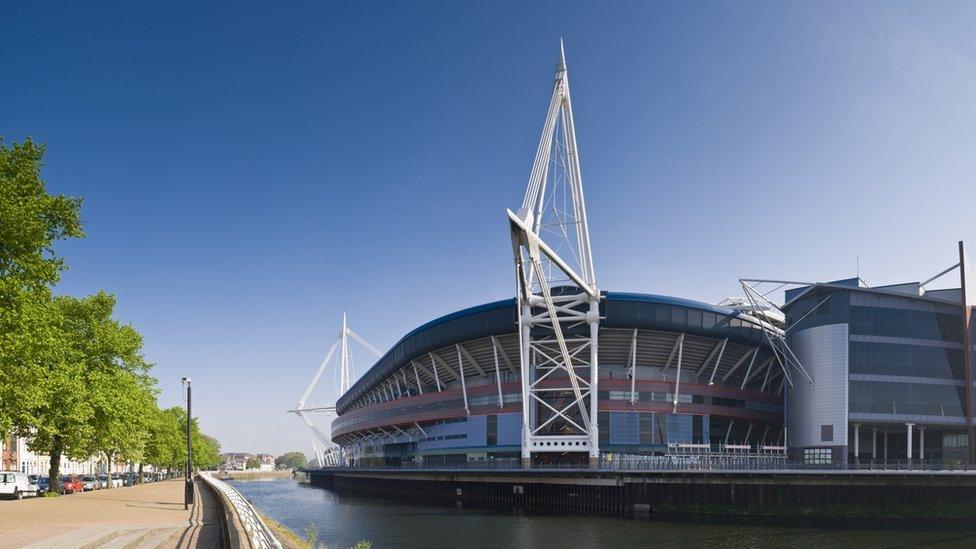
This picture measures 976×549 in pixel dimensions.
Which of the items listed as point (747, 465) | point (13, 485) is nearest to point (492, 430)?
point (747, 465)

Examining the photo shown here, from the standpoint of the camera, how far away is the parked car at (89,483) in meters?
58.9

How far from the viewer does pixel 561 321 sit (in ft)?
245

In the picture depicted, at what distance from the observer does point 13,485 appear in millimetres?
44156

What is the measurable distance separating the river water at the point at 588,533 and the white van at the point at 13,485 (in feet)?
54.5

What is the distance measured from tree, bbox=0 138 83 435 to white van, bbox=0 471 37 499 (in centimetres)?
1757

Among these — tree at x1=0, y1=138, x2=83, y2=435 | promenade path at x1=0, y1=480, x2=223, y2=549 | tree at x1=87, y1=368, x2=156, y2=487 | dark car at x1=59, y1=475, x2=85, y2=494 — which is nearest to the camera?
promenade path at x1=0, y1=480, x2=223, y2=549

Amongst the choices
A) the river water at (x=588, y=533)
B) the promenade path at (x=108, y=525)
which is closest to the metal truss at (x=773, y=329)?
the river water at (x=588, y=533)

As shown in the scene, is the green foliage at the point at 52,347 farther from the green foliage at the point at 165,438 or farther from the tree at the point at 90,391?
the green foliage at the point at 165,438

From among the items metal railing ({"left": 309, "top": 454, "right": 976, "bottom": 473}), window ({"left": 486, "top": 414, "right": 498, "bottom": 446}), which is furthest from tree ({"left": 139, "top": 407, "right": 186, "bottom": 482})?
metal railing ({"left": 309, "top": 454, "right": 976, "bottom": 473})

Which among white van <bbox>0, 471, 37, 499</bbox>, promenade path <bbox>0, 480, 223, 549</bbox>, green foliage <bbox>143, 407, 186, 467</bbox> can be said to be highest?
promenade path <bbox>0, 480, 223, 549</bbox>

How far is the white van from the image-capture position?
4369 cm

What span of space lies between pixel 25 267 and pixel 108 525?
387 inches

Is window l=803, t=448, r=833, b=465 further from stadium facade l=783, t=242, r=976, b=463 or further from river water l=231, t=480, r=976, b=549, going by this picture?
river water l=231, t=480, r=976, b=549

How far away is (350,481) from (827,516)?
7576 cm
